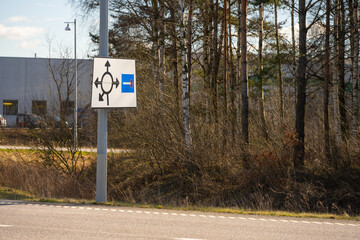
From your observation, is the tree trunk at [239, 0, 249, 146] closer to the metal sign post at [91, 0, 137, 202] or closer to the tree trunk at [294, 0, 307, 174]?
the tree trunk at [294, 0, 307, 174]

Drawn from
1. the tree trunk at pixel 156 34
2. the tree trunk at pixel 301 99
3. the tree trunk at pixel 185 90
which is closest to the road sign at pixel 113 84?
the tree trunk at pixel 185 90

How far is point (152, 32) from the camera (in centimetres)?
2353

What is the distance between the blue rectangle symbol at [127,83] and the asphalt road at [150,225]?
109 inches

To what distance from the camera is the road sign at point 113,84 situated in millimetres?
10367

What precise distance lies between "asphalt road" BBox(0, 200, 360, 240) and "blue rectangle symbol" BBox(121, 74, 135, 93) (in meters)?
2.76

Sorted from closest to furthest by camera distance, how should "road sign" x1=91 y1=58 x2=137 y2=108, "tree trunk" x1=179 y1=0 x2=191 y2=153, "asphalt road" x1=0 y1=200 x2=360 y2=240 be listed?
"asphalt road" x1=0 y1=200 x2=360 y2=240 < "road sign" x1=91 y1=58 x2=137 y2=108 < "tree trunk" x1=179 y1=0 x2=191 y2=153

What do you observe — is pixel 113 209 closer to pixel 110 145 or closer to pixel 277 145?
pixel 277 145

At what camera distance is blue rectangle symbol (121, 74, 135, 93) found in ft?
34.9

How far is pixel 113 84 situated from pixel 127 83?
0.35 meters

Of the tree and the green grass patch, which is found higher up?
the tree

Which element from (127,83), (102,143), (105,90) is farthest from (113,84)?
(102,143)

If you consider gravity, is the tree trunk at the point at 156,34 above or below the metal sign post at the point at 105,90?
above

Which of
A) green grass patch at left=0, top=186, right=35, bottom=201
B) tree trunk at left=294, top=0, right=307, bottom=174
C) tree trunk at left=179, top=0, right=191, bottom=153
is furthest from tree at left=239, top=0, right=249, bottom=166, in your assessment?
green grass patch at left=0, top=186, right=35, bottom=201

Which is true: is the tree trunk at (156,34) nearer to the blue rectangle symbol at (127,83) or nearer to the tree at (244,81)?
the tree at (244,81)
